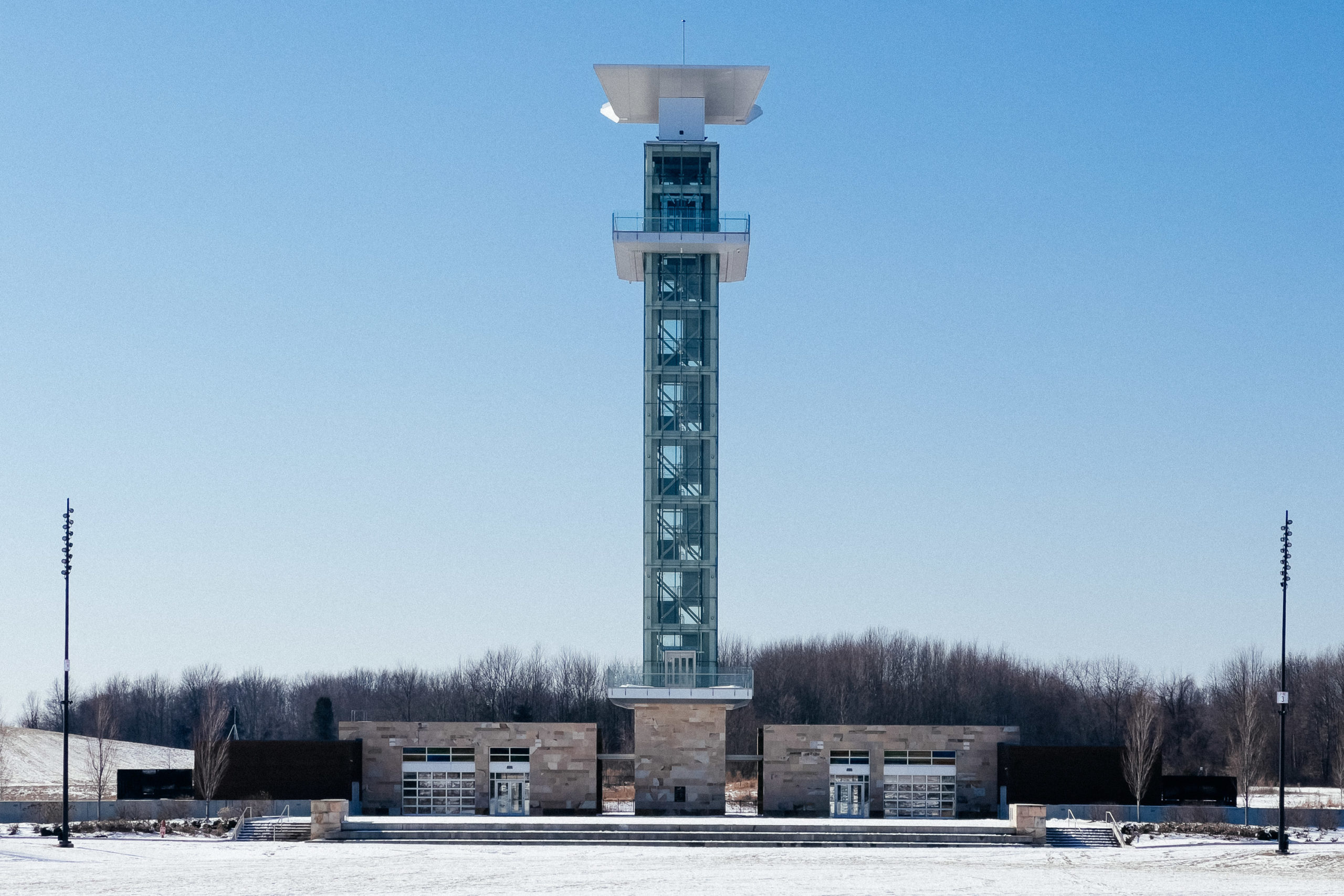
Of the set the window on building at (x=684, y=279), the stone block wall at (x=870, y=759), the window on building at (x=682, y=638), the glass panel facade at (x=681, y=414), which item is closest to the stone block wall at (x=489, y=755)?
the window on building at (x=682, y=638)

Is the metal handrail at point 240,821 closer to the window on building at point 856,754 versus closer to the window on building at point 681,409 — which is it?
the window on building at point 681,409

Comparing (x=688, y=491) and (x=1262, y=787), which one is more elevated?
(x=688, y=491)

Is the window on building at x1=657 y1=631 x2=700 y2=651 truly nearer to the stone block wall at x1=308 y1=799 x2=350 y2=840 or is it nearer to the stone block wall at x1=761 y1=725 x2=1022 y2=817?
the stone block wall at x1=761 y1=725 x2=1022 y2=817

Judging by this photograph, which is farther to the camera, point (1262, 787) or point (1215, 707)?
point (1215, 707)

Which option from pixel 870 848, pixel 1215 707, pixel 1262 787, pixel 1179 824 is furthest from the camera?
pixel 1215 707

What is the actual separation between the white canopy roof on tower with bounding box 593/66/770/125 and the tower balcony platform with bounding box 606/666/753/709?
81.6 feet

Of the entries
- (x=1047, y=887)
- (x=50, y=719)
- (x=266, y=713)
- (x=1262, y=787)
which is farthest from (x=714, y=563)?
Answer: (x=50, y=719)

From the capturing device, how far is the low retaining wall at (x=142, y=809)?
60.6 metres

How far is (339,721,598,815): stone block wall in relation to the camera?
65.3 metres

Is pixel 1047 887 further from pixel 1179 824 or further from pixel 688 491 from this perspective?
pixel 688 491

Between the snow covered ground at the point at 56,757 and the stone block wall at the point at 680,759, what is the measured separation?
58867 millimetres

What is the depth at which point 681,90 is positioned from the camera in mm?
66938

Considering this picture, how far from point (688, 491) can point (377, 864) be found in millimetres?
24894

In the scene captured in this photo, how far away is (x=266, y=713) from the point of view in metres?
161
